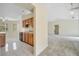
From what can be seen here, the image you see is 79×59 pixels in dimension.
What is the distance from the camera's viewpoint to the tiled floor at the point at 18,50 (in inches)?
65.2

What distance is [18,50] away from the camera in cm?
168

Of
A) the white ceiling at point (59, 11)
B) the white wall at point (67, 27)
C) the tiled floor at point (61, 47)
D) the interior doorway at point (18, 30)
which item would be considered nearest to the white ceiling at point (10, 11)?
the interior doorway at point (18, 30)

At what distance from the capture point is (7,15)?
5.39 feet

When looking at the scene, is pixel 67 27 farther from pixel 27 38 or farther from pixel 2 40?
pixel 2 40

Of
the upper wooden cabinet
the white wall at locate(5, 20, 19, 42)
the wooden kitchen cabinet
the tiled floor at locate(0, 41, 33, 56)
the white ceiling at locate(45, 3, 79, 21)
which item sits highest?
the white ceiling at locate(45, 3, 79, 21)

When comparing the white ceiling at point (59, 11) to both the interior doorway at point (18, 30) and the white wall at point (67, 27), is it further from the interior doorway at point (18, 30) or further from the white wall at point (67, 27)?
the interior doorway at point (18, 30)

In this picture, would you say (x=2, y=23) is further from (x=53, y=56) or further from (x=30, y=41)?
(x=53, y=56)

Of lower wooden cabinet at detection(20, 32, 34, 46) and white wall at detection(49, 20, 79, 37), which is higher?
white wall at detection(49, 20, 79, 37)

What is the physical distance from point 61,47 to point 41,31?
439mm

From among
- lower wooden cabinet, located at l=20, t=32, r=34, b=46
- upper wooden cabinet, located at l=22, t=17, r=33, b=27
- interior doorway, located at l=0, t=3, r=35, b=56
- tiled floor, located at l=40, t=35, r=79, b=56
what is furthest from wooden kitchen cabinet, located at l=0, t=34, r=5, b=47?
tiled floor, located at l=40, t=35, r=79, b=56

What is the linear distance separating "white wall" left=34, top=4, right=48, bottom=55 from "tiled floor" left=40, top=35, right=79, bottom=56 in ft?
0.28

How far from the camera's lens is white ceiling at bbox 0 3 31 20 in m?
1.63

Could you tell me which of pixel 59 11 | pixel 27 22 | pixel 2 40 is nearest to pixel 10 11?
pixel 27 22

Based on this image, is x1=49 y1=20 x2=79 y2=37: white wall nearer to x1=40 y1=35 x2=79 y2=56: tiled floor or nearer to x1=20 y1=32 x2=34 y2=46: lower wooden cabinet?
x1=40 y1=35 x2=79 y2=56: tiled floor
